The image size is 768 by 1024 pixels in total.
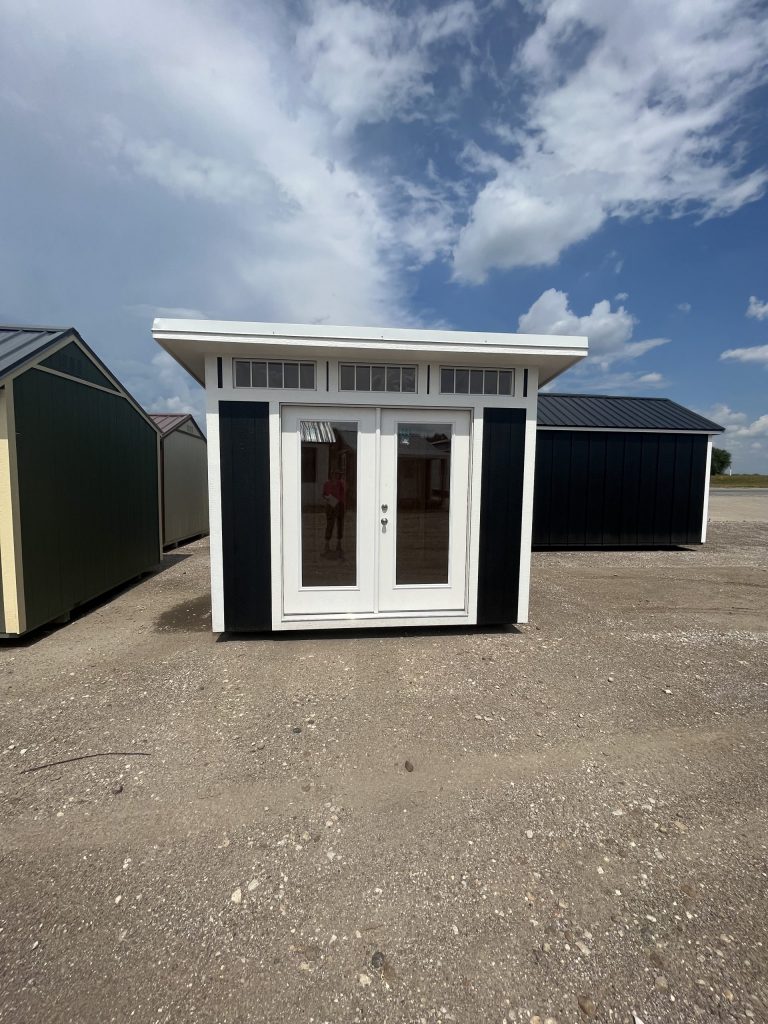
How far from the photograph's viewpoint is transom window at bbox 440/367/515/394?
14.8 feet

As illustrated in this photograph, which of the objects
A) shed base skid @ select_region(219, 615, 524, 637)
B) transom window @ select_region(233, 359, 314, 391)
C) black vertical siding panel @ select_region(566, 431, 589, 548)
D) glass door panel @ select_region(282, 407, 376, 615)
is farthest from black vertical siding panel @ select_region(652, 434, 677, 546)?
transom window @ select_region(233, 359, 314, 391)

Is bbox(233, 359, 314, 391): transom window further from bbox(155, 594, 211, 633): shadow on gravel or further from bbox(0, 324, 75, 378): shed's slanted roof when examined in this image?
bbox(155, 594, 211, 633): shadow on gravel

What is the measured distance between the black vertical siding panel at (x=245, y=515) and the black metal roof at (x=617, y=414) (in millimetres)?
7590

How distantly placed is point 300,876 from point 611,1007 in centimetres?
113

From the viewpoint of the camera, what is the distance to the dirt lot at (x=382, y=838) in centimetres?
153

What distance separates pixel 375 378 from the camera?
4387mm

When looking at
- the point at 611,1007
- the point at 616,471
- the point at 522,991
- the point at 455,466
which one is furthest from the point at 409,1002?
the point at 616,471

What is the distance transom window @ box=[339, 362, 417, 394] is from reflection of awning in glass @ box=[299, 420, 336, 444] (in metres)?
0.36

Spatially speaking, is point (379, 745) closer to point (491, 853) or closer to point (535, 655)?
point (491, 853)

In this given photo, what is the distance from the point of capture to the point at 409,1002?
58.0 inches

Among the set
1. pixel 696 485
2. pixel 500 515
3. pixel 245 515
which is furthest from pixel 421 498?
pixel 696 485

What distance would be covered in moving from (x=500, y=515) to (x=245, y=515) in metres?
2.40

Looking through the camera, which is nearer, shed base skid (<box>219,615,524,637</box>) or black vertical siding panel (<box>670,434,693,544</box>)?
shed base skid (<box>219,615,524,637</box>)

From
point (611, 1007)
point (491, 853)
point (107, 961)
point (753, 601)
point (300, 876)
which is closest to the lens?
point (611, 1007)
